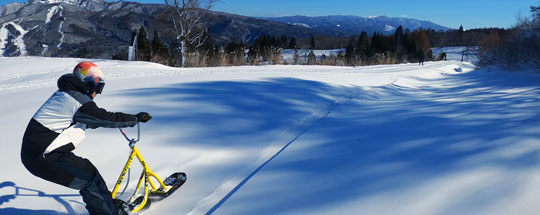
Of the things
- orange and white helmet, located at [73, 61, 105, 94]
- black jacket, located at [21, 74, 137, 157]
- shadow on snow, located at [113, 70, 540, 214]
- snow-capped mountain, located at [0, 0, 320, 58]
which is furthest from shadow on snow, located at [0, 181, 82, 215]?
snow-capped mountain, located at [0, 0, 320, 58]

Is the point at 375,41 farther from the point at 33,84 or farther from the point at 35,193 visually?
the point at 35,193

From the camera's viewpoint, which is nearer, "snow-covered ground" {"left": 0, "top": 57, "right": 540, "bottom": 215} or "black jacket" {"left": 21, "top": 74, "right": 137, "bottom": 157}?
"black jacket" {"left": 21, "top": 74, "right": 137, "bottom": 157}

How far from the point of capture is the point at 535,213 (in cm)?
201

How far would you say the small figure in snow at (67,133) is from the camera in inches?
86.0

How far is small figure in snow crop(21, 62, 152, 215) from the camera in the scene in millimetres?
2186

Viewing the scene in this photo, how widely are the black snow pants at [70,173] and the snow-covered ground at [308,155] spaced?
450 millimetres

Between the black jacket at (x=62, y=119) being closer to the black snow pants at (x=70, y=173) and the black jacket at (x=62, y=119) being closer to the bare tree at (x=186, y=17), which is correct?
the black snow pants at (x=70, y=173)

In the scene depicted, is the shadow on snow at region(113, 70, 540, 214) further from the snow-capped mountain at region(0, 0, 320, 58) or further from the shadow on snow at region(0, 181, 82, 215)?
the snow-capped mountain at region(0, 0, 320, 58)

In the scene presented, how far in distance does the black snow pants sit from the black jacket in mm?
22

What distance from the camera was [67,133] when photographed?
Answer: 7.34 feet

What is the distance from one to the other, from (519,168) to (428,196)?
2.63ft

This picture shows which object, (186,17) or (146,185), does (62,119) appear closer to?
(146,185)

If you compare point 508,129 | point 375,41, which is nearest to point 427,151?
point 508,129

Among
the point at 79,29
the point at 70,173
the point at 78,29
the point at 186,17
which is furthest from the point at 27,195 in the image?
the point at 79,29
